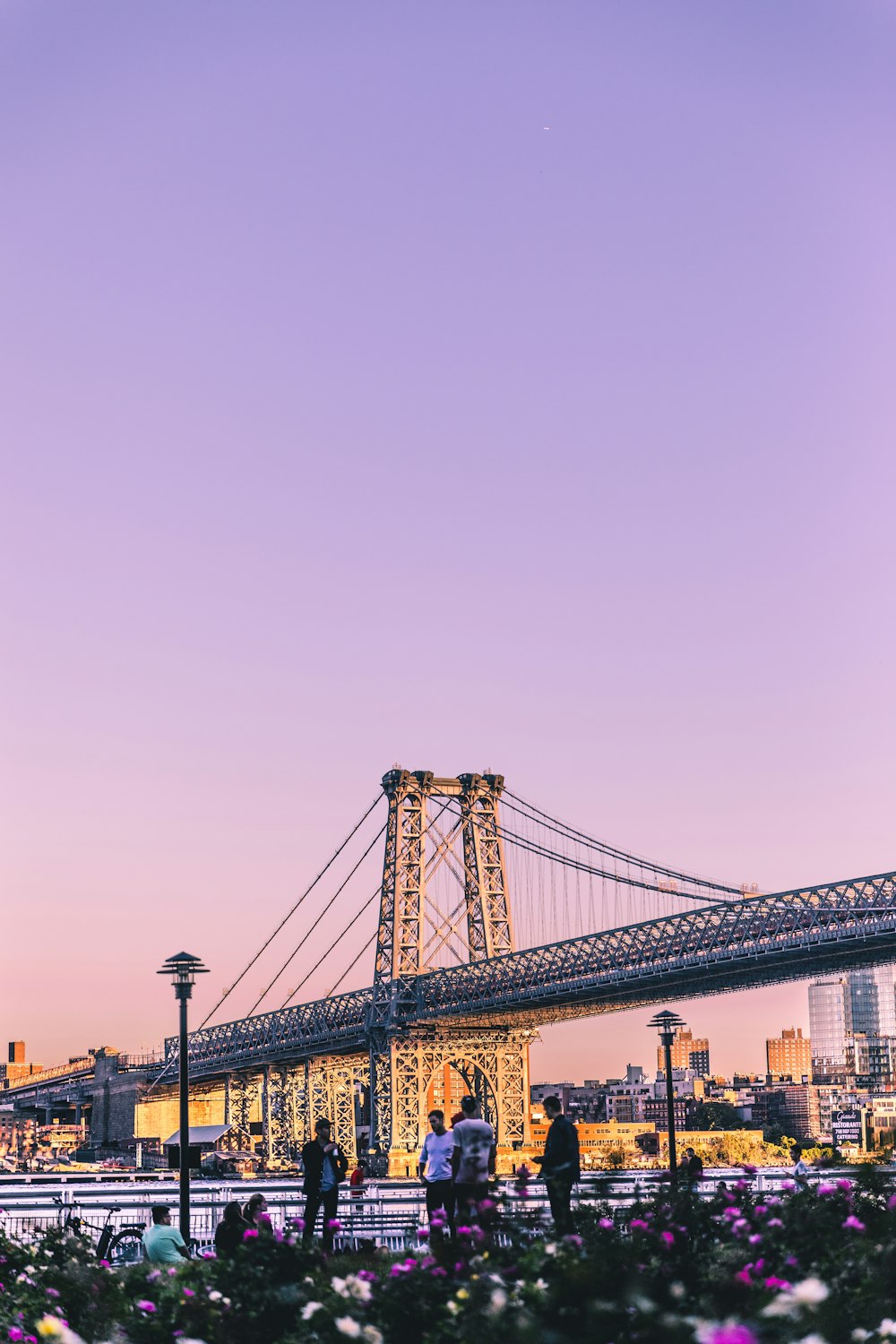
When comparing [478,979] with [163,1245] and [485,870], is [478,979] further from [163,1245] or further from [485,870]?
[163,1245]

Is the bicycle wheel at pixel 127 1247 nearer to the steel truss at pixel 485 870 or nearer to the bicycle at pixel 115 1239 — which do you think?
the bicycle at pixel 115 1239

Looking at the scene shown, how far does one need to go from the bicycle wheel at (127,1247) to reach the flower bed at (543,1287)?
6168mm

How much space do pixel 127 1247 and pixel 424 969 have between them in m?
64.3

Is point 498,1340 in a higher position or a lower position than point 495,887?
lower

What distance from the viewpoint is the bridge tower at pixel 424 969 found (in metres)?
80.6

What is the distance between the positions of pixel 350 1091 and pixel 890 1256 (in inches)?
3596

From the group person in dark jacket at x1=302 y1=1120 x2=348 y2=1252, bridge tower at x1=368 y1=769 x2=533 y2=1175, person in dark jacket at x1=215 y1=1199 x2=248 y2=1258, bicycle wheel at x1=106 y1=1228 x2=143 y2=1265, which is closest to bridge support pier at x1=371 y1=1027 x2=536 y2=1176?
bridge tower at x1=368 y1=769 x2=533 y2=1175

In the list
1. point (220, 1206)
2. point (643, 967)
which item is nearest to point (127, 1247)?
point (220, 1206)

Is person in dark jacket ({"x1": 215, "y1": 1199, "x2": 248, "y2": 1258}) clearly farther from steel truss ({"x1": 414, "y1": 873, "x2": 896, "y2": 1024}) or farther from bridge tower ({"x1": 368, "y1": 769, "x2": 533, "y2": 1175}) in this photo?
bridge tower ({"x1": 368, "y1": 769, "x2": 533, "y2": 1175})

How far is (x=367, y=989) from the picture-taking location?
285ft

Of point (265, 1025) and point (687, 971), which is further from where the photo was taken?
point (265, 1025)

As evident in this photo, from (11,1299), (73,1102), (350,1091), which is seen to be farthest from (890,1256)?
(73,1102)

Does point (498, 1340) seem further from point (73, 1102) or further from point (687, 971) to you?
point (73, 1102)

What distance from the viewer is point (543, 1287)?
364 inches
